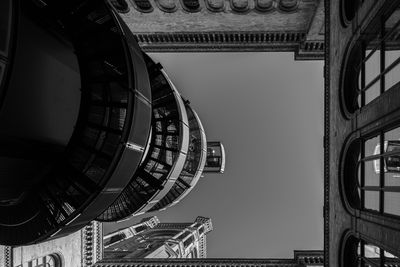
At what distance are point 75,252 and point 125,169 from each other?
2225 centimetres

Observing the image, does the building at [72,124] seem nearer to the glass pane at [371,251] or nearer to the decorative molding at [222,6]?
the glass pane at [371,251]

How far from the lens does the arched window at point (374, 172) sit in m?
11.7

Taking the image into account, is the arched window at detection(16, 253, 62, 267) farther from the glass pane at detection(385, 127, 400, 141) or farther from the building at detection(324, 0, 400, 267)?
the glass pane at detection(385, 127, 400, 141)

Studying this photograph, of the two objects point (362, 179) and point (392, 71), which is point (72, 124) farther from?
point (362, 179)

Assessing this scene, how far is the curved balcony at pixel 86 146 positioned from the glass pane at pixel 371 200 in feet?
31.8

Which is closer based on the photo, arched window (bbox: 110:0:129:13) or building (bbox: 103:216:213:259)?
arched window (bbox: 110:0:129:13)

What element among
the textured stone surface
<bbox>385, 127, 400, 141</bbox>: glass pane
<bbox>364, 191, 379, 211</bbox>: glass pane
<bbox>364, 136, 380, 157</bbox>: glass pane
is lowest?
<bbox>364, 191, 379, 211</bbox>: glass pane

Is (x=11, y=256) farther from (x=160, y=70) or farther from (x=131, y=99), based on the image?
(x=131, y=99)

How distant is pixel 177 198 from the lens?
24812 millimetres

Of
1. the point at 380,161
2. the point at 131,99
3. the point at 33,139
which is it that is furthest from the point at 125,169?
the point at 380,161

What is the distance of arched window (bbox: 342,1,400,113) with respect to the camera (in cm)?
1205

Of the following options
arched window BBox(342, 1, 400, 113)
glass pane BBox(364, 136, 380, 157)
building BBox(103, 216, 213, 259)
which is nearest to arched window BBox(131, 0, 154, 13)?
arched window BBox(342, 1, 400, 113)

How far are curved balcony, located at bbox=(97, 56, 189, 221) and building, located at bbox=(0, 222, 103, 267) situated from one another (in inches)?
256

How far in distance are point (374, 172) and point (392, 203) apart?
2.02 meters
